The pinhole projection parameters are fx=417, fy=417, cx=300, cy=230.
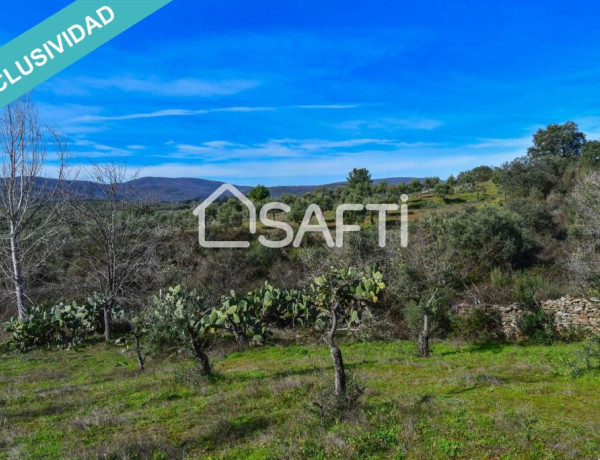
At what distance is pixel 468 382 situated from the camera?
1032cm

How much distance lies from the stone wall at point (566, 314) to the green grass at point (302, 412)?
112 inches

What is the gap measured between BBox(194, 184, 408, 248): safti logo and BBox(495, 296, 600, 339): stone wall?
7887mm

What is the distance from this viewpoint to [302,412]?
8.34m

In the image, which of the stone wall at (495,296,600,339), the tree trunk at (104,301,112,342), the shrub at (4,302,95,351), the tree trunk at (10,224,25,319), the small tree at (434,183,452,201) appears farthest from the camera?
the small tree at (434,183,452,201)

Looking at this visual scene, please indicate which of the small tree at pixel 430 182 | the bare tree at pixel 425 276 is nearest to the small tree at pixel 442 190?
the small tree at pixel 430 182

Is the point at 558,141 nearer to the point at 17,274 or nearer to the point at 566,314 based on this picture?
the point at 566,314

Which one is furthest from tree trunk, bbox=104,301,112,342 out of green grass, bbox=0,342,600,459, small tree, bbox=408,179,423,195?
small tree, bbox=408,179,423,195

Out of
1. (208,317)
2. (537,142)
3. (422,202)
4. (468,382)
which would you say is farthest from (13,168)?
(537,142)

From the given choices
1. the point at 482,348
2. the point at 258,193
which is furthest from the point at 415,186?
the point at 482,348

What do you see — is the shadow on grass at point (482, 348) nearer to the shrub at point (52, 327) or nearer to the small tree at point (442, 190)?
the shrub at point (52, 327)

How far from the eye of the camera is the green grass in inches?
263

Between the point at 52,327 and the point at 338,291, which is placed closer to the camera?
the point at 338,291

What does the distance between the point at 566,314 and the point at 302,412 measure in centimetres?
1338

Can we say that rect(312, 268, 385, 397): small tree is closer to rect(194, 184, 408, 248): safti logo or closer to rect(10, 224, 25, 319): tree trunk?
rect(194, 184, 408, 248): safti logo
